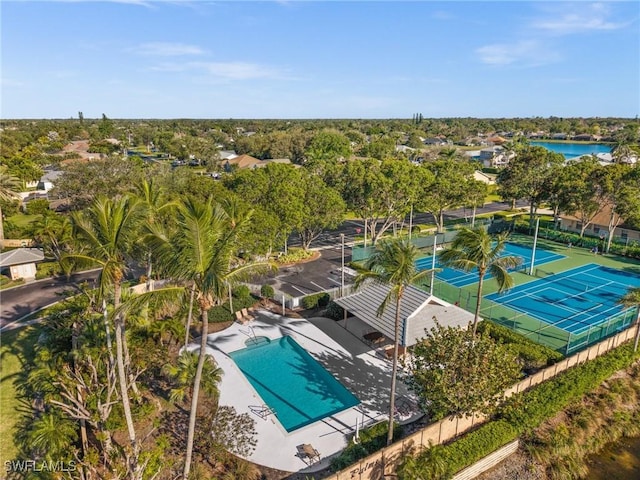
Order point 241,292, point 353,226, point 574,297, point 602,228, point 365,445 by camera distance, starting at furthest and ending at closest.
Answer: point 353,226, point 602,228, point 574,297, point 241,292, point 365,445

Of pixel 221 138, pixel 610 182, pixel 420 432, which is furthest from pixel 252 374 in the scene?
pixel 221 138

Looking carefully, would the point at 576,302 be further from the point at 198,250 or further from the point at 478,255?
the point at 198,250

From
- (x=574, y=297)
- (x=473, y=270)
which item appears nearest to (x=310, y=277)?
(x=473, y=270)

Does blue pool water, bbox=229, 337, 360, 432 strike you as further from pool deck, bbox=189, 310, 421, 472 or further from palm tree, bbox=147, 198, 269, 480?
palm tree, bbox=147, 198, 269, 480

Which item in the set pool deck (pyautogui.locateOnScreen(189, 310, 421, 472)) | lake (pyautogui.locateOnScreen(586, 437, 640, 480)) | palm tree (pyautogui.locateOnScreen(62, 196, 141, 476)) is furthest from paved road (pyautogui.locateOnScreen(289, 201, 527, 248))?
palm tree (pyautogui.locateOnScreen(62, 196, 141, 476))

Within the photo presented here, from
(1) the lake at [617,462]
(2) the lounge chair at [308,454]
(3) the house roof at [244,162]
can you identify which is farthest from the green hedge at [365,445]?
(3) the house roof at [244,162]

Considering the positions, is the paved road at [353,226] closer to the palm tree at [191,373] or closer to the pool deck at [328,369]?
the pool deck at [328,369]

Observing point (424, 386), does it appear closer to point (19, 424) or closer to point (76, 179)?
point (19, 424)
